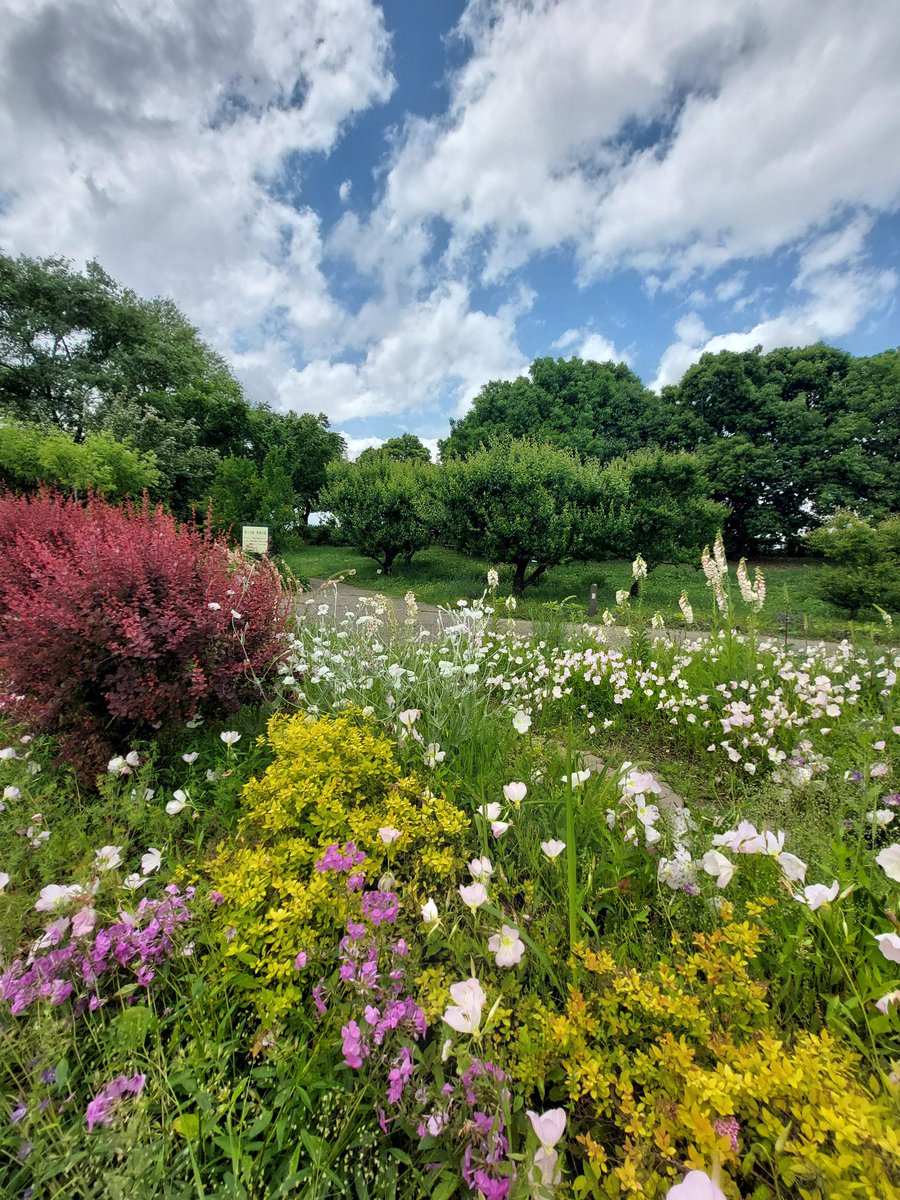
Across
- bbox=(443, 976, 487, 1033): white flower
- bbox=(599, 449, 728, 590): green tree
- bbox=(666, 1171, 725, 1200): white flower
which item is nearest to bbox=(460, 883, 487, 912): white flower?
bbox=(443, 976, 487, 1033): white flower

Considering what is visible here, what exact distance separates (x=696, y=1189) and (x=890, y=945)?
1.96 feet

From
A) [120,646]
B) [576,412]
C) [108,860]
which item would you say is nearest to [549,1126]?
[108,860]

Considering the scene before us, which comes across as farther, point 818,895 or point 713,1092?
point 818,895

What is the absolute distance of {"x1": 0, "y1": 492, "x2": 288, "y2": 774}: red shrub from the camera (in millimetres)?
2275

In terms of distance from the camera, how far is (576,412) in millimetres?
23047

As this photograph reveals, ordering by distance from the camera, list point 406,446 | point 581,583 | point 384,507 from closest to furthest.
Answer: point 581,583, point 384,507, point 406,446

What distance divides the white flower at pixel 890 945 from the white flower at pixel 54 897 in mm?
1903

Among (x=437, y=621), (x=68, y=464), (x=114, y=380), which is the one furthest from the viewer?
(x=114, y=380)

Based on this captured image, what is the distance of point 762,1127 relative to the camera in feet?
2.43

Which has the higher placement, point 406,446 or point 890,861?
point 406,446

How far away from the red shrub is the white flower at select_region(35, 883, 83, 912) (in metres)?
1.07

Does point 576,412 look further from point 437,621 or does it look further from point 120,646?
point 120,646

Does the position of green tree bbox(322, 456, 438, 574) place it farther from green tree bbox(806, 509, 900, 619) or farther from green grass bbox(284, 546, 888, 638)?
green tree bbox(806, 509, 900, 619)

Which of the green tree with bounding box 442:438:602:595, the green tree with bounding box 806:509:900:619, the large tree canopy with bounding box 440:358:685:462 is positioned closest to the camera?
the green tree with bounding box 806:509:900:619
